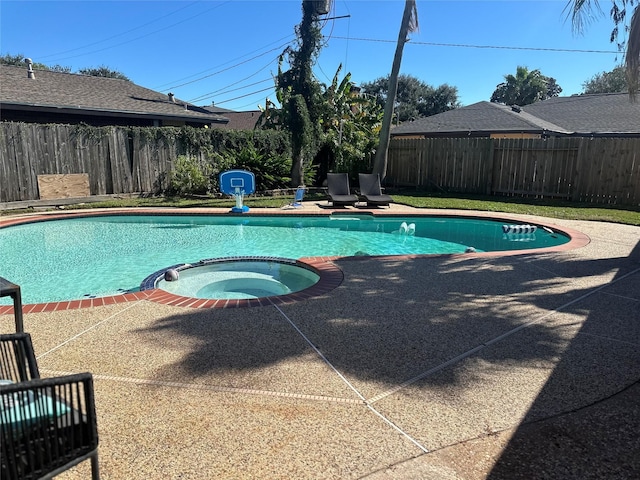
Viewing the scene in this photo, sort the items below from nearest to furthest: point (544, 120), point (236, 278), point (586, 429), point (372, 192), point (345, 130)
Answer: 1. point (586, 429)
2. point (236, 278)
3. point (372, 192)
4. point (345, 130)
5. point (544, 120)

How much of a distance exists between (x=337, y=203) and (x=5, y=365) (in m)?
11.4

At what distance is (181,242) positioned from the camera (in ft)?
31.4

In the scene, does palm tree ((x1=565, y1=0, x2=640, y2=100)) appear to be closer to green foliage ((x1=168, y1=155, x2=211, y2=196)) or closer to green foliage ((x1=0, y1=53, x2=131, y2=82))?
green foliage ((x1=168, y1=155, x2=211, y2=196))

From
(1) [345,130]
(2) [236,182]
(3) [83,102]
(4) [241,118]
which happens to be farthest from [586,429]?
(4) [241,118]

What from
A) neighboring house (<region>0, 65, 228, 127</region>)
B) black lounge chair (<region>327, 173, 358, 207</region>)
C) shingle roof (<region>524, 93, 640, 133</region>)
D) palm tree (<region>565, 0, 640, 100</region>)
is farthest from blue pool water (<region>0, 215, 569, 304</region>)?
shingle roof (<region>524, 93, 640, 133</region>)

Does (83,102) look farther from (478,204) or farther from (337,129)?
(478,204)

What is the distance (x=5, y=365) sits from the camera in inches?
84.6

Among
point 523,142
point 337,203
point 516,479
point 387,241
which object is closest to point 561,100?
point 523,142

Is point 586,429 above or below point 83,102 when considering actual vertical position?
below

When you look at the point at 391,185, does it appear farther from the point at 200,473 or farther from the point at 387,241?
the point at 200,473

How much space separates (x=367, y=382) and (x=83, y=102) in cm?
1805

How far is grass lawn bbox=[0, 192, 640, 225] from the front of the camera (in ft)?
39.6

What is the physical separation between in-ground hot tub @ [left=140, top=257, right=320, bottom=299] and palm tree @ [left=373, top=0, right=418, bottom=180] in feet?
34.2

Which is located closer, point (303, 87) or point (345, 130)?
point (303, 87)
